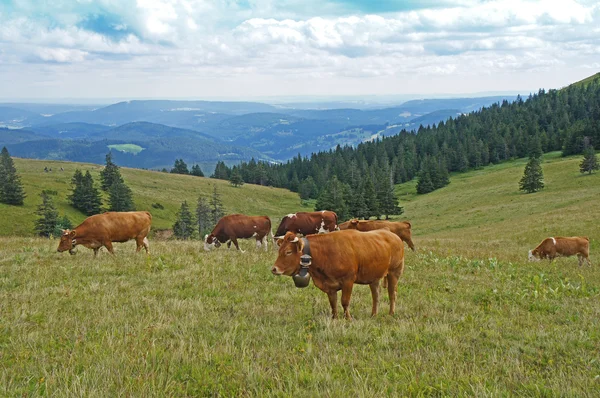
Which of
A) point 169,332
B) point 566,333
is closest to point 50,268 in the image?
point 169,332

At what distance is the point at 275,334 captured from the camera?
7176 mm

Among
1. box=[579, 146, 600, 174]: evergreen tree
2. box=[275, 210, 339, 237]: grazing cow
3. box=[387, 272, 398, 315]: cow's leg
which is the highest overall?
box=[387, 272, 398, 315]: cow's leg

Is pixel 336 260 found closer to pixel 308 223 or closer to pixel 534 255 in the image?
pixel 308 223

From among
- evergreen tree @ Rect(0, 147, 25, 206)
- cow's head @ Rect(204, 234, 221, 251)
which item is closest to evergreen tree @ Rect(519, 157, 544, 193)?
cow's head @ Rect(204, 234, 221, 251)

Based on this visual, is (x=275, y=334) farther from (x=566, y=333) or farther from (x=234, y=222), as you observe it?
(x=234, y=222)

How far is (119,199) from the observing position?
87.6 m

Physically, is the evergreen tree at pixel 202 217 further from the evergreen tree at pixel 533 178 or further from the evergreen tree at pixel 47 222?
the evergreen tree at pixel 533 178

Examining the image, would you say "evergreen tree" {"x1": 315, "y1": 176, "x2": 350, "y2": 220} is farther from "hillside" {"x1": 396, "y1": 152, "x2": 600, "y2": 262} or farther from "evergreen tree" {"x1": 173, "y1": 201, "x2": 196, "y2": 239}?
"evergreen tree" {"x1": 173, "y1": 201, "x2": 196, "y2": 239}

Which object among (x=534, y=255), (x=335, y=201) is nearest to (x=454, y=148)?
(x=335, y=201)

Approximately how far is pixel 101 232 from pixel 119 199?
78629 mm

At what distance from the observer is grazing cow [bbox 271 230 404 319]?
799 centimetres

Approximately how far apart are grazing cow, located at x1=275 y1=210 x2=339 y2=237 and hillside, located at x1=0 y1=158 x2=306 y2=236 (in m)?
64.6

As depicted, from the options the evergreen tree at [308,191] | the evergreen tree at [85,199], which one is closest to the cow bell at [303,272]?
the evergreen tree at [85,199]

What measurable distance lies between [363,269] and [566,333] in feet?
12.6
